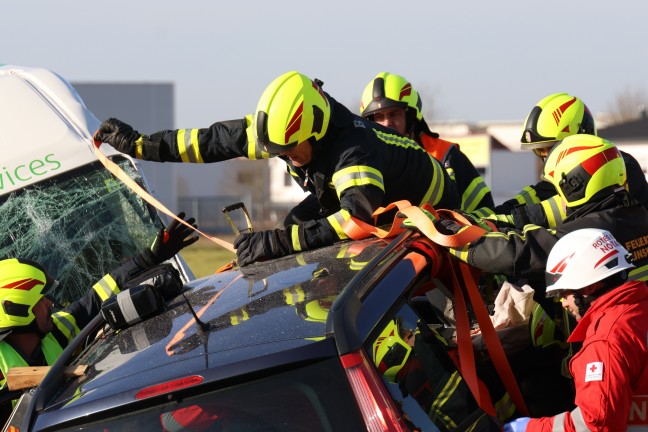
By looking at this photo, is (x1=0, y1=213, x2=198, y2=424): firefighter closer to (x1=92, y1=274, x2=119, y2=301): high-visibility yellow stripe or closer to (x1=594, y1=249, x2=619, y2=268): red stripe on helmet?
(x1=92, y1=274, x2=119, y2=301): high-visibility yellow stripe

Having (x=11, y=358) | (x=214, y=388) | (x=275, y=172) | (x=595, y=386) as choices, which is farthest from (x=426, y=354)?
(x=275, y=172)

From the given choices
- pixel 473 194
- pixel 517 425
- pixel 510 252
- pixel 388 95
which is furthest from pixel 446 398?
pixel 388 95

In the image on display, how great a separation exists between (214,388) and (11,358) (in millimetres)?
1981

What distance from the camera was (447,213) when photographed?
4441mm

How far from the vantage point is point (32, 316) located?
4645 millimetres

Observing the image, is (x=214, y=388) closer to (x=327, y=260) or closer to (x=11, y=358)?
(x=327, y=260)

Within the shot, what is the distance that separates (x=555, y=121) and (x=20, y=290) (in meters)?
3.52

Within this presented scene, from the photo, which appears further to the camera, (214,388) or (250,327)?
(250,327)

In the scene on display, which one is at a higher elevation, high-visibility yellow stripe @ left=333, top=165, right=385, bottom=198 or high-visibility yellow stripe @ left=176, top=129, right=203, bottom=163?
high-visibility yellow stripe @ left=333, top=165, right=385, bottom=198

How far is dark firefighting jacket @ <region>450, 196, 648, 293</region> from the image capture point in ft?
13.1

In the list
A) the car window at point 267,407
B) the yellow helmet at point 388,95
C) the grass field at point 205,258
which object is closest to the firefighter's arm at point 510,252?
the car window at point 267,407

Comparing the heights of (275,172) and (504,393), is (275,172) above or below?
below

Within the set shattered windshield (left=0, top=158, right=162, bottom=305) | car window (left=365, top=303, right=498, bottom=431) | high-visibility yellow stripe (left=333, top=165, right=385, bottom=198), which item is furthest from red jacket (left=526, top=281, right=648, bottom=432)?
shattered windshield (left=0, top=158, right=162, bottom=305)

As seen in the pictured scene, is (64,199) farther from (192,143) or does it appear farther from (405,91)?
(405,91)
